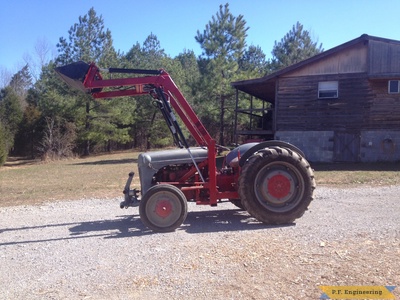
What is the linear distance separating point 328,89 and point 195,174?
1658cm

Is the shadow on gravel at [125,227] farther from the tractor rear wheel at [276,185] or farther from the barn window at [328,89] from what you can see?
the barn window at [328,89]

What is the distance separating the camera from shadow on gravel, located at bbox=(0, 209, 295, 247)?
746cm

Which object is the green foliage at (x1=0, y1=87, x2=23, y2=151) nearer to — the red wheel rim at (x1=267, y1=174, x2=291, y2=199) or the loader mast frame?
the loader mast frame

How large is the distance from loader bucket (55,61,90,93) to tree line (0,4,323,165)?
27.6 m

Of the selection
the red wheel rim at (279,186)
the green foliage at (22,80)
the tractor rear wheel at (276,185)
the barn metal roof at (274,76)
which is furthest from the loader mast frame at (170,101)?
the green foliage at (22,80)

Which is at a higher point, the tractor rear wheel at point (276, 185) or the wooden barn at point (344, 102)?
the wooden barn at point (344, 102)

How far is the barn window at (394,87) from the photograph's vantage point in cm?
2184

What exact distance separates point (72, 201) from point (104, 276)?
7.17 metres

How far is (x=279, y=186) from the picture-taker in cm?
784

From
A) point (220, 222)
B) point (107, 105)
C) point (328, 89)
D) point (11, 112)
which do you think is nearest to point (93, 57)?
point (107, 105)

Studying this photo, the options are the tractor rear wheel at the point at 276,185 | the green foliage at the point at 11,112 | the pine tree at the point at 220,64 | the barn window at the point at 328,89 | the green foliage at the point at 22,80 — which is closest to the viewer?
the tractor rear wheel at the point at 276,185

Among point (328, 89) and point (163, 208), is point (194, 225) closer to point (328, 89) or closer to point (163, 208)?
point (163, 208)

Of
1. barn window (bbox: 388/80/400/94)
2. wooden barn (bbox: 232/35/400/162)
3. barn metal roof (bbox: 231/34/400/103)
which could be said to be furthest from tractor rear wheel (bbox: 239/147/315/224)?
barn window (bbox: 388/80/400/94)

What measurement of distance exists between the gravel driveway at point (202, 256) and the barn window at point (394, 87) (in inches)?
579
